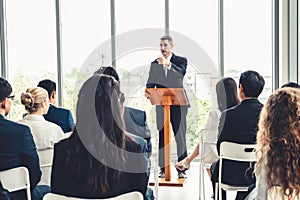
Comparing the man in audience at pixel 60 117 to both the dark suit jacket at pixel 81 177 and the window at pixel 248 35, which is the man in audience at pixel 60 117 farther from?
the window at pixel 248 35

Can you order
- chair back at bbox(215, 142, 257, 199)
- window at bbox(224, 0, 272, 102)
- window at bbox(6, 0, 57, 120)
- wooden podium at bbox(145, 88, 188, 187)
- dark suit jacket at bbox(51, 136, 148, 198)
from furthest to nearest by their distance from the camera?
window at bbox(6, 0, 57, 120) < window at bbox(224, 0, 272, 102) < wooden podium at bbox(145, 88, 188, 187) < chair back at bbox(215, 142, 257, 199) < dark suit jacket at bbox(51, 136, 148, 198)

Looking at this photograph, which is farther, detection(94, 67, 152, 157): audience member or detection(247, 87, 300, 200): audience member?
detection(94, 67, 152, 157): audience member

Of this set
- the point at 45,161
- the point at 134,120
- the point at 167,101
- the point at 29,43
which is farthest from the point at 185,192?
the point at 29,43

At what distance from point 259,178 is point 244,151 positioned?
3.54 ft

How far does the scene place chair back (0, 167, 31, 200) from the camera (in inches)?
101

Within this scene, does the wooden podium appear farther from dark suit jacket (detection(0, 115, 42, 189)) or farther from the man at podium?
dark suit jacket (detection(0, 115, 42, 189))

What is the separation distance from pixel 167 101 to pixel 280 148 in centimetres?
282

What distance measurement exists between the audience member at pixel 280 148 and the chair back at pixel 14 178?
1382 millimetres

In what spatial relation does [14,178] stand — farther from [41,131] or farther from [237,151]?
[237,151]

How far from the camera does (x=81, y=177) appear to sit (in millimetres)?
2107

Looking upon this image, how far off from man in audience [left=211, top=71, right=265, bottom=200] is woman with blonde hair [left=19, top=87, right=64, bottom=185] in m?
1.33

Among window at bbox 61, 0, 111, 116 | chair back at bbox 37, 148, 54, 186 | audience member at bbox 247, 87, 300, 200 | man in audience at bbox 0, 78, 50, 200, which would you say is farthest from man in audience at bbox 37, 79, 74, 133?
window at bbox 61, 0, 111, 116

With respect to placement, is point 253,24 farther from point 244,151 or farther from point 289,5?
point 244,151

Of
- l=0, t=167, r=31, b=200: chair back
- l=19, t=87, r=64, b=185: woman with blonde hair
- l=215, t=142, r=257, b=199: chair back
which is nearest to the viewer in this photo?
l=0, t=167, r=31, b=200: chair back
